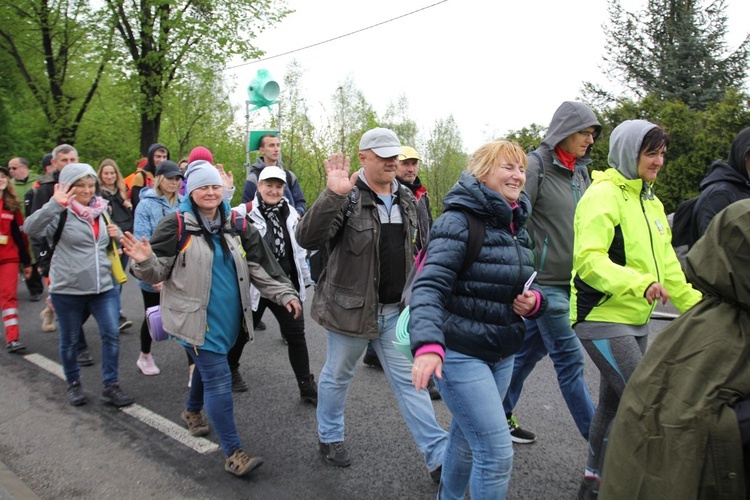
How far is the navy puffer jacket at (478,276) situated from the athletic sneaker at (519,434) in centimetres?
154

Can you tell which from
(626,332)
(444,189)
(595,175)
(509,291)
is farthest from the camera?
(444,189)

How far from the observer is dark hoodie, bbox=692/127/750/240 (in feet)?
11.3

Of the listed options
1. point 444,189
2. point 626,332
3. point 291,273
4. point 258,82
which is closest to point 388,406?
point 291,273

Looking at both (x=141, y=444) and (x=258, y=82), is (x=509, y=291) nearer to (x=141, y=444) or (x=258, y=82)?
(x=141, y=444)

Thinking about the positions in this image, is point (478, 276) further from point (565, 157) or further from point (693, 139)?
point (693, 139)

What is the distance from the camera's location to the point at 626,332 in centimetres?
283

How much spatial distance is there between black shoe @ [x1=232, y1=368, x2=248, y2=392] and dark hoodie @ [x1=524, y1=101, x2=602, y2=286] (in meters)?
2.72

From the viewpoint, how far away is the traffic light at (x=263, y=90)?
40.1ft

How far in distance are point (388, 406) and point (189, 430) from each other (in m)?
1.49

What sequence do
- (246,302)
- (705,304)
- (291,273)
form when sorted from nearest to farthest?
(705,304) < (246,302) < (291,273)

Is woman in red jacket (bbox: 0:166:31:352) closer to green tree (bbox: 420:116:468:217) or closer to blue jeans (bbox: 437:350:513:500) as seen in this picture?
blue jeans (bbox: 437:350:513:500)

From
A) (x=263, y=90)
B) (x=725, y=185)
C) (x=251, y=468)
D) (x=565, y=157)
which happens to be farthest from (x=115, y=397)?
(x=263, y=90)

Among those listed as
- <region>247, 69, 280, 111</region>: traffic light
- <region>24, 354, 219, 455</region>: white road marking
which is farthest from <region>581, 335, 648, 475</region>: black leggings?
<region>247, 69, 280, 111</region>: traffic light

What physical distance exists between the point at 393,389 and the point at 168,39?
18170 millimetres
